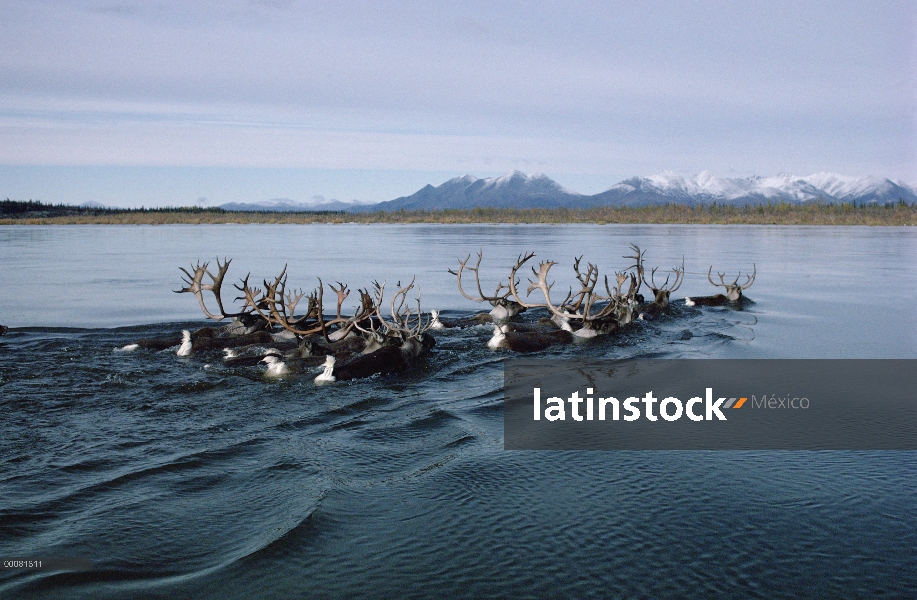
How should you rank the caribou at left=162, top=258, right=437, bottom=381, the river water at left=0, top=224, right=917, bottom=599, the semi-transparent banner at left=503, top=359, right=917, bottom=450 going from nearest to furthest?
the river water at left=0, top=224, right=917, bottom=599, the semi-transparent banner at left=503, top=359, right=917, bottom=450, the caribou at left=162, top=258, right=437, bottom=381

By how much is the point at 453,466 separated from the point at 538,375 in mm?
3842

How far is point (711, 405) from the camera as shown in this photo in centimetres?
907

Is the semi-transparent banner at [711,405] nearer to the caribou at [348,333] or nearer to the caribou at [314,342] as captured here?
the caribou at [348,333]

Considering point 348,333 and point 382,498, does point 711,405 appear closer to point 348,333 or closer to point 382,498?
point 382,498

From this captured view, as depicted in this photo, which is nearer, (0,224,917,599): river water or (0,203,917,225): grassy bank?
(0,224,917,599): river water

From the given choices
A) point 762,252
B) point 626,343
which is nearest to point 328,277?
point 626,343

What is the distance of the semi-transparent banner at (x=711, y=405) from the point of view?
7727 mm

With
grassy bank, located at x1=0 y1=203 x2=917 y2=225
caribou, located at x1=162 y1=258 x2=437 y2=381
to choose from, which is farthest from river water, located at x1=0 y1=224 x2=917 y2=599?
grassy bank, located at x1=0 y1=203 x2=917 y2=225

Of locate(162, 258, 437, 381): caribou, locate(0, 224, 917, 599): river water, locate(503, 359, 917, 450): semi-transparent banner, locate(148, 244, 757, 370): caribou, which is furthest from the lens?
locate(148, 244, 757, 370): caribou

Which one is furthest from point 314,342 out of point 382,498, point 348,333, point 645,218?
point 645,218

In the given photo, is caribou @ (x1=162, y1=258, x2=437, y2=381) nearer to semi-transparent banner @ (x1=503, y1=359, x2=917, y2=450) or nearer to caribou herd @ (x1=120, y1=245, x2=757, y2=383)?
caribou herd @ (x1=120, y1=245, x2=757, y2=383)

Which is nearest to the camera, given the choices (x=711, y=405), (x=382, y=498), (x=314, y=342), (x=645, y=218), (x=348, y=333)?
(x=382, y=498)

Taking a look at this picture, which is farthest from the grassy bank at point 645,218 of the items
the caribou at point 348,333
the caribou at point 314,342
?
the caribou at point 314,342

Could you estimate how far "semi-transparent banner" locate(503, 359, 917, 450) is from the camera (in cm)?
773
